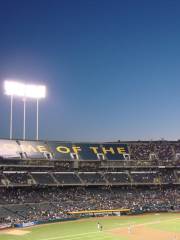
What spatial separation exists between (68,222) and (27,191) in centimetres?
1359

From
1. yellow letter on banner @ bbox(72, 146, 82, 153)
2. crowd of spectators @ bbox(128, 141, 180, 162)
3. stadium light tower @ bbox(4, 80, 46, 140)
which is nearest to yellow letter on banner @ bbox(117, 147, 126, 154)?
crowd of spectators @ bbox(128, 141, 180, 162)

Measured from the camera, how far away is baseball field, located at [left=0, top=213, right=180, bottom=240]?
51.9 metres

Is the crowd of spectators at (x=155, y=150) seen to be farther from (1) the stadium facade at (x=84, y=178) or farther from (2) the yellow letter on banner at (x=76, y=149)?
(2) the yellow letter on banner at (x=76, y=149)

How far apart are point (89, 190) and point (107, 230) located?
24666mm

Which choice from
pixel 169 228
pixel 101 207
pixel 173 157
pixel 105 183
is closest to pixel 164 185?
pixel 173 157

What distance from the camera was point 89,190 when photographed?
81812mm

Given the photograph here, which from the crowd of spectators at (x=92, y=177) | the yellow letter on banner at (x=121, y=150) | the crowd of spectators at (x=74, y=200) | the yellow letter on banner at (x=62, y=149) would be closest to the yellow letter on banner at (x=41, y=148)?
the yellow letter on banner at (x=62, y=149)

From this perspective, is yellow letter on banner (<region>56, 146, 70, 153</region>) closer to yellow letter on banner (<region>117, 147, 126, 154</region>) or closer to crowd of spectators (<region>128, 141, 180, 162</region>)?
yellow letter on banner (<region>117, 147, 126, 154</region>)

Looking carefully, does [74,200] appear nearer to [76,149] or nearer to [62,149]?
[62,149]

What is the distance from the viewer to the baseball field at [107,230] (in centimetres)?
5194

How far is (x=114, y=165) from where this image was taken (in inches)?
3403

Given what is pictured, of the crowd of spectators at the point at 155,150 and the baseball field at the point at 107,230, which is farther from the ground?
the crowd of spectators at the point at 155,150

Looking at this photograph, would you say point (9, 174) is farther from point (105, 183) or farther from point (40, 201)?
point (105, 183)

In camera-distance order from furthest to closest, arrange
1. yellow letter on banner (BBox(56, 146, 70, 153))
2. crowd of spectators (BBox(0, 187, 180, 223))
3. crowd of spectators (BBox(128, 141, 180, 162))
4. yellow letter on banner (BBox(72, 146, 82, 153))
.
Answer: crowd of spectators (BBox(128, 141, 180, 162)) → yellow letter on banner (BBox(72, 146, 82, 153)) → yellow letter on banner (BBox(56, 146, 70, 153)) → crowd of spectators (BBox(0, 187, 180, 223))
